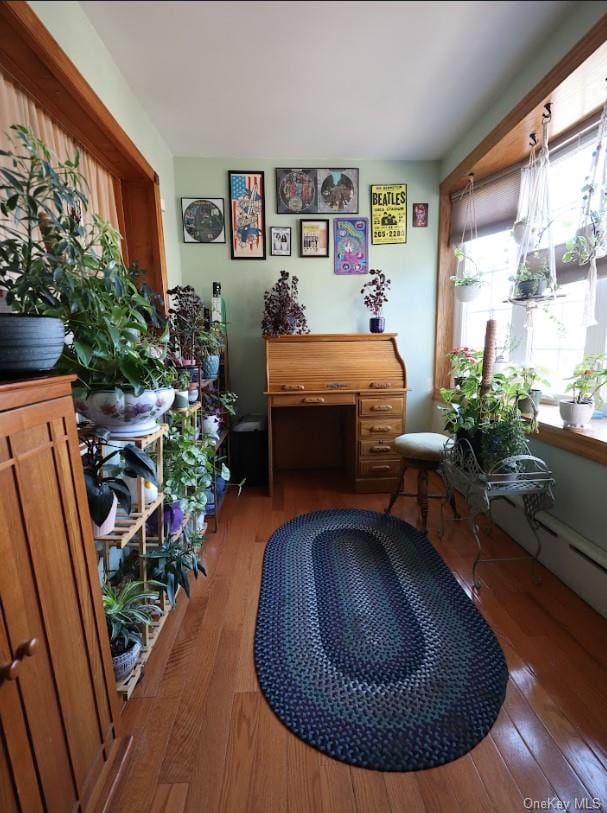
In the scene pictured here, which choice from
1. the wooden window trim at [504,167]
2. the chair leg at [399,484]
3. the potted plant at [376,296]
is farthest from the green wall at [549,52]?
the chair leg at [399,484]

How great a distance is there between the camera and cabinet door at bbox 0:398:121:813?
2.02 ft

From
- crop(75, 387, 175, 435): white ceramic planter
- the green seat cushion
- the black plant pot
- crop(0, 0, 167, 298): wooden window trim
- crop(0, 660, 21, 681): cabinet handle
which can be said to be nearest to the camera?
crop(0, 0, 167, 298): wooden window trim

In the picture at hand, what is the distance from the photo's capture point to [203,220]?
8.48ft

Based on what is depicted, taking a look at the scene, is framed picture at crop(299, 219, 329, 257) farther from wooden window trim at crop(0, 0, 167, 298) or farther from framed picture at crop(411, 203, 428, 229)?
wooden window trim at crop(0, 0, 167, 298)

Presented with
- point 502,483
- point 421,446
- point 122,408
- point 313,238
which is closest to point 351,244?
point 313,238

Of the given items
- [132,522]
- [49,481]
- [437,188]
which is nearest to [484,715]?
[132,522]

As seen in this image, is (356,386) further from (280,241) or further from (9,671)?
(9,671)

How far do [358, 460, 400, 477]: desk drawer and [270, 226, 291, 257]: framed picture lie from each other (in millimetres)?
1670

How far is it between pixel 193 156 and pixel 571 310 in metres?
2.58

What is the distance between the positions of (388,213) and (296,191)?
2.33 feet

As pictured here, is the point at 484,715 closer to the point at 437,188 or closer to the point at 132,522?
the point at 132,522

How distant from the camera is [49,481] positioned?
704 mm

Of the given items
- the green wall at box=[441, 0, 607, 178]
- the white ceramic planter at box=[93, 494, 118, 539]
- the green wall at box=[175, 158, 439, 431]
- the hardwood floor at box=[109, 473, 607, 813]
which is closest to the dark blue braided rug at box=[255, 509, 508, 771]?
the hardwood floor at box=[109, 473, 607, 813]
